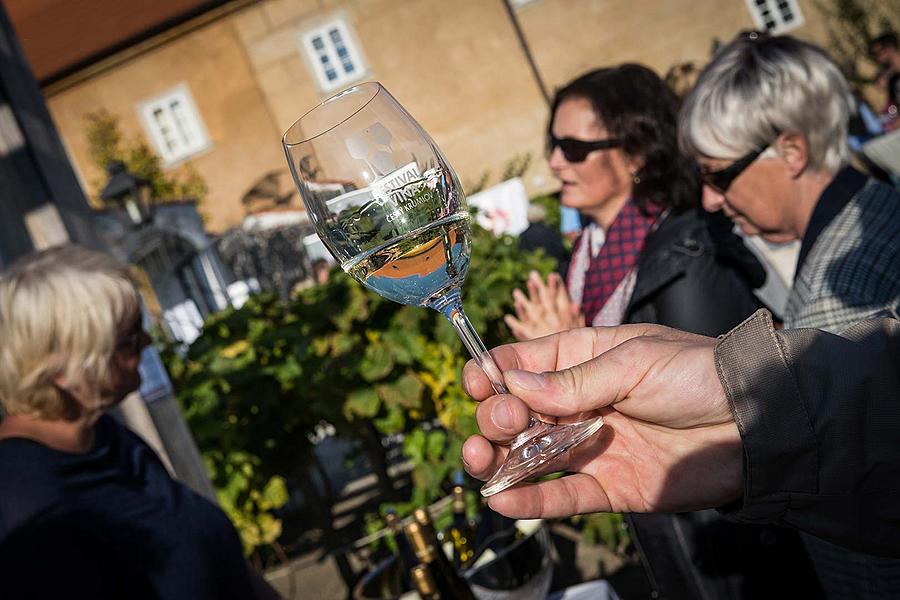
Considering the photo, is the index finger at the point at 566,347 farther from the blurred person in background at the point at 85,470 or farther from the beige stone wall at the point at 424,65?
the beige stone wall at the point at 424,65

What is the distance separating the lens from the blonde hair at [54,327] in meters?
2.03

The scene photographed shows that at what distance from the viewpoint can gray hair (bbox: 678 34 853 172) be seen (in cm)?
212

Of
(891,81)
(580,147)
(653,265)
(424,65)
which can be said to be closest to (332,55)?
(424,65)

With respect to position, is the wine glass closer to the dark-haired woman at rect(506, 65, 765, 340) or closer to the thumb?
the thumb

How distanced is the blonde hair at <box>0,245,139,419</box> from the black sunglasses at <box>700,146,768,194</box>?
1.67 metres

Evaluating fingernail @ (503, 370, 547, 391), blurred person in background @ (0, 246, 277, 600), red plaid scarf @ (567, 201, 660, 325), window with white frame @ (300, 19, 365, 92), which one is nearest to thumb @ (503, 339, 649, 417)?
fingernail @ (503, 370, 547, 391)

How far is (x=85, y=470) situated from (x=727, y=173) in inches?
72.8

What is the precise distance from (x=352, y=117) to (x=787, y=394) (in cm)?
66

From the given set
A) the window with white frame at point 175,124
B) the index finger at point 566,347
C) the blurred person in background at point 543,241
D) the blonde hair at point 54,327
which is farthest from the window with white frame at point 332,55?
the index finger at point 566,347

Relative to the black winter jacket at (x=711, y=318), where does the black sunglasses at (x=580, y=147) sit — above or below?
above

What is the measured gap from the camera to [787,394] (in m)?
1.05

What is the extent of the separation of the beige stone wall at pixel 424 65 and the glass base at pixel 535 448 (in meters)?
17.5

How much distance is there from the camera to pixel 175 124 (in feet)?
67.3

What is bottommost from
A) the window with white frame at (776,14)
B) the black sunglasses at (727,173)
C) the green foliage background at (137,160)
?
the black sunglasses at (727,173)
